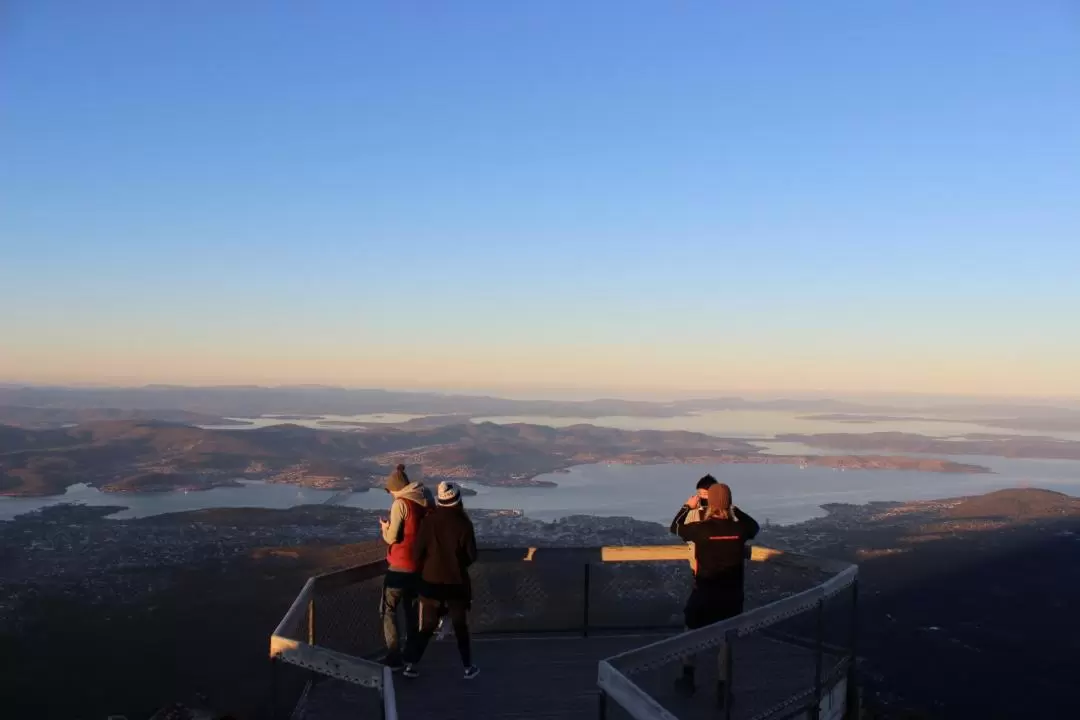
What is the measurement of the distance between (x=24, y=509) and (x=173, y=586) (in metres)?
66.6

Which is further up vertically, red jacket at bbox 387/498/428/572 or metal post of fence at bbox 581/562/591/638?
red jacket at bbox 387/498/428/572

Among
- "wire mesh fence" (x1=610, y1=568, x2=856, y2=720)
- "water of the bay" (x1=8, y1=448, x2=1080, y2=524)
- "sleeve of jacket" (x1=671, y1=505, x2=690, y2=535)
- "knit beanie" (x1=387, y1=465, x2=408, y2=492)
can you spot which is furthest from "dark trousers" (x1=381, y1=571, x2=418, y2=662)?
"water of the bay" (x1=8, y1=448, x2=1080, y2=524)

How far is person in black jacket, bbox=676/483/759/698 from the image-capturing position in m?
6.88

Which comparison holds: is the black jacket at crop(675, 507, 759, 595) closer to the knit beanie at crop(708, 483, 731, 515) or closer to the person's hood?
the knit beanie at crop(708, 483, 731, 515)

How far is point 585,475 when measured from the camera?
614 feet

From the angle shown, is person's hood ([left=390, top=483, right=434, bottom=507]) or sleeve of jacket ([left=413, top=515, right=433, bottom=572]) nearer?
sleeve of jacket ([left=413, top=515, right=433, bottom=572])

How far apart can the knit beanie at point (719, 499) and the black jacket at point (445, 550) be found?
7.01ft

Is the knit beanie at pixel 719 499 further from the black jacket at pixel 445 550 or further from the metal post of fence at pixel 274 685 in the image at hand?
the metal post of fence at pixel 274 685

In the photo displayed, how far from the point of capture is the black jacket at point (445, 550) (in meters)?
6.99

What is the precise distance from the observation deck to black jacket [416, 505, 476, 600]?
33.6 inches

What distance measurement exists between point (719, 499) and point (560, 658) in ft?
10.1

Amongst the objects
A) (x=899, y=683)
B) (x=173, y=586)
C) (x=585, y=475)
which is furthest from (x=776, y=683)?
(x=585, y=475)

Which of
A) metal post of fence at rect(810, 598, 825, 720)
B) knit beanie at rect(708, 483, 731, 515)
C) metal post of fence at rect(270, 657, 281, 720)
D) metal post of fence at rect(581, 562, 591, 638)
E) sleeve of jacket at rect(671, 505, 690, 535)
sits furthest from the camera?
metal post of fence at rect(581, 562, 591, 638)

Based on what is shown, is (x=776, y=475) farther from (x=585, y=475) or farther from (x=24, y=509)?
(x=24, y=509)
